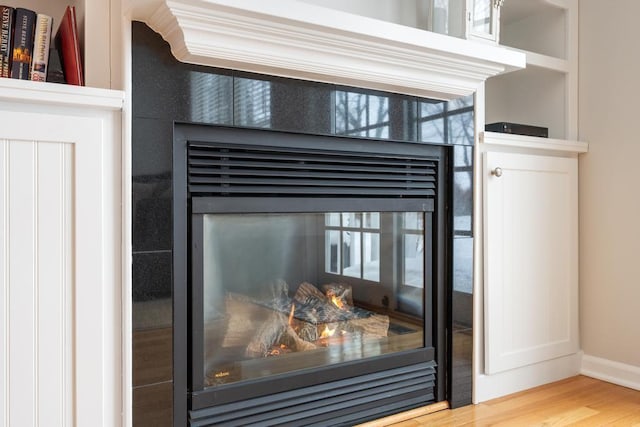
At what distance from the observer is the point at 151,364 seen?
1432 millimetres

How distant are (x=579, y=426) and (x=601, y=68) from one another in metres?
1.52

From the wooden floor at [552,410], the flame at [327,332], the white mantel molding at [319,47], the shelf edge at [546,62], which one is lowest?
the wooden floor at [552,410]

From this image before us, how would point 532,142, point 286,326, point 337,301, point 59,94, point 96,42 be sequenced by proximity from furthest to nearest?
point 532,142, point 337,301, point 286,326, point 96,42, point 59,94

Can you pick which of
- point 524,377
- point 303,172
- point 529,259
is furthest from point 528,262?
point 303,172

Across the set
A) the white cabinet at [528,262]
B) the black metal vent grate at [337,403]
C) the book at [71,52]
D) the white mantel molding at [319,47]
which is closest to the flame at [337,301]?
the black metal vent grate at [337,403]

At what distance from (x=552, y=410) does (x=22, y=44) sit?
2.10 m

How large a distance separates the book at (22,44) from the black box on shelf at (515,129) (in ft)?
5.55

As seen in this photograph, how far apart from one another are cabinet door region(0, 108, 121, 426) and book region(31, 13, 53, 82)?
0.40 feet

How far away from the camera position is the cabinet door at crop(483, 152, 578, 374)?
2.09 meters

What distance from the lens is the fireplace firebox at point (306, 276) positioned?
153 centimetres

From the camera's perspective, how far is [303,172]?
1.70 metres

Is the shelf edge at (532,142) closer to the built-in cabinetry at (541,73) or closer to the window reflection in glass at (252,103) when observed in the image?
the built-in cabinetry at (541,73)

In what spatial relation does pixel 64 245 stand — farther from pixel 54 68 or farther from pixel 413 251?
pixel 413 251

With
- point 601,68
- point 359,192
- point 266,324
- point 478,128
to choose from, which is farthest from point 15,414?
point 601,68
